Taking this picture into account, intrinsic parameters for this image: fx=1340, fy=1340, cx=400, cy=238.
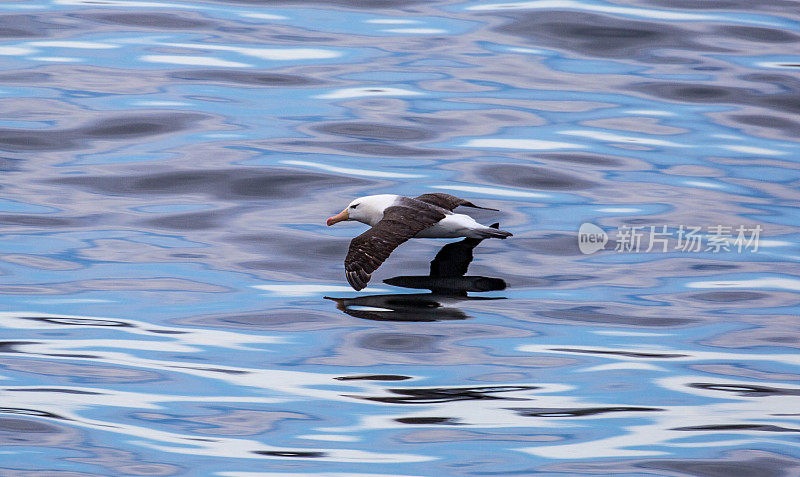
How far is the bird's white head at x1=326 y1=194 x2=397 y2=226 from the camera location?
10945 mm

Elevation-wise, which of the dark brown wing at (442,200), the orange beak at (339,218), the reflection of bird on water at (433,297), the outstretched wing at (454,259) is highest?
the dark brown wing at (442,200)

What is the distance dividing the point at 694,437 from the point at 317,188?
6.07 meters

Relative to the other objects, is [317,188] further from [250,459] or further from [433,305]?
[250,459]

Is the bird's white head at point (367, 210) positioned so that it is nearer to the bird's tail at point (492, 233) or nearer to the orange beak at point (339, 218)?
the orange beak at point (339, 218)

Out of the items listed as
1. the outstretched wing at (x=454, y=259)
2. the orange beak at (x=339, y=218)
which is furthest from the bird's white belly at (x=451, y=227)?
the orange beak at (x=339, y=218)

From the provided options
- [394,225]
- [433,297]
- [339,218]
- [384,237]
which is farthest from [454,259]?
[339,218]

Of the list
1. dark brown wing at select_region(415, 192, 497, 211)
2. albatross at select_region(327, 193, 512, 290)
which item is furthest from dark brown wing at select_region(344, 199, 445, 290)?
dark brown wing at select_region(415, 192, 497, 211)

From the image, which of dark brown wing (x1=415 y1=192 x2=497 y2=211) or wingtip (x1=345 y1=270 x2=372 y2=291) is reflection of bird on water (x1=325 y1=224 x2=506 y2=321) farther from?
dark brown wing (x1=415 y1=192 x2=497 y2=211)

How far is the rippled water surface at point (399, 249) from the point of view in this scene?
299 inches

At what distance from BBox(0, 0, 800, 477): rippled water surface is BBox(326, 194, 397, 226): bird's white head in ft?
0.96

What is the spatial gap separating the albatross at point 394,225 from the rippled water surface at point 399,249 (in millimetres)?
238

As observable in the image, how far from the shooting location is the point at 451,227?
1068cm

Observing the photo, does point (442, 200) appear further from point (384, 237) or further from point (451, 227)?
point (384, 237)

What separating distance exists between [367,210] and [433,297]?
4.55 ft
